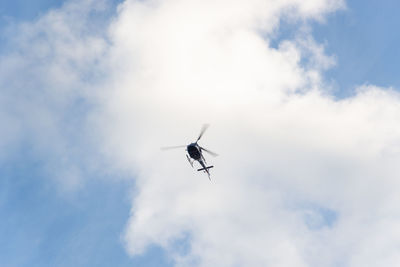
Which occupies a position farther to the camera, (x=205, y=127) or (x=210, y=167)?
(x=210, y=167)

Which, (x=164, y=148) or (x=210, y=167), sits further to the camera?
(x=210, y=167)

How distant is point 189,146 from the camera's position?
131 metres

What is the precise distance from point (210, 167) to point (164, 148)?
20.0 meters

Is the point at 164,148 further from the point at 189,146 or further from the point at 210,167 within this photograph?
the point at 210,167

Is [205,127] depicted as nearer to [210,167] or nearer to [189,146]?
[189,146]

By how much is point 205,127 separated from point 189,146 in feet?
26.4

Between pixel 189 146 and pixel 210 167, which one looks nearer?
pixel 189 146

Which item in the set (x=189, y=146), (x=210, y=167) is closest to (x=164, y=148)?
(x=189, y=146)

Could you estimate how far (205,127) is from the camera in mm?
132875

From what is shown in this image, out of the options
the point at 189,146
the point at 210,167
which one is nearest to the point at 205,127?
the point at 189,146

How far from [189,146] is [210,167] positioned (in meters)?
15.7

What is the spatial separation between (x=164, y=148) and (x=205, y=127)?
14.6m
